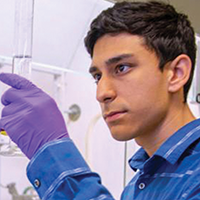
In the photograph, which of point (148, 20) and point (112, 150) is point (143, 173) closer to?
point (148, 20)

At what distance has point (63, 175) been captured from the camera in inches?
28.2

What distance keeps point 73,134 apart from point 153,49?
0.86 meters

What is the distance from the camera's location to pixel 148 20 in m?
0.88

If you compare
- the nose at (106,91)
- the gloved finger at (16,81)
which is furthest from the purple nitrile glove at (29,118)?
the nose at (106,91)

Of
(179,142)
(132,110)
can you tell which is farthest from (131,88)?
(179,142)

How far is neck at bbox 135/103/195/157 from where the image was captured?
861 millimetres

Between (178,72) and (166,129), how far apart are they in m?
0.14

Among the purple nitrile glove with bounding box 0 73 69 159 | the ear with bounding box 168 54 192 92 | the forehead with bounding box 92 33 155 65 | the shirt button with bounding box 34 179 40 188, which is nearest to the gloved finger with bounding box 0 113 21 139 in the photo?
the purple nitrile glove with bounding box 0 73 69 159

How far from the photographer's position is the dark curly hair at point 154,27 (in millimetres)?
859

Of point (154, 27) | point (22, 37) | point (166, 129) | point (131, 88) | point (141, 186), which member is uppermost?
point (22, 37)

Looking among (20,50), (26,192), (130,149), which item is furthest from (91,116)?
(20,50)

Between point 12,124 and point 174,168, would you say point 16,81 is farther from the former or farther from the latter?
point 174,168

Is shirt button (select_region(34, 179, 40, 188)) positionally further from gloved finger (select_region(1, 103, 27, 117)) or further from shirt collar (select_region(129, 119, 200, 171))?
shirt collar (select_region(129, 119, 200, 171))

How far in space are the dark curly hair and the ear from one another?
0.6 inches
